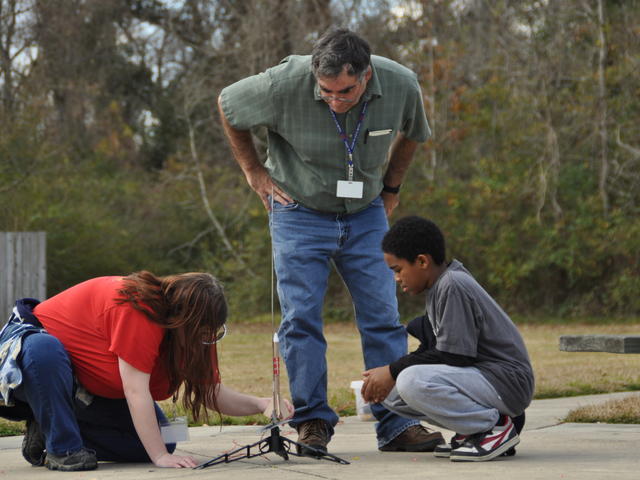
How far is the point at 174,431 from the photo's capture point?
15.1 ft

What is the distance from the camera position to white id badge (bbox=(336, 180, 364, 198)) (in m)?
4.82

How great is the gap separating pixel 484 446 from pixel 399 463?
35cm

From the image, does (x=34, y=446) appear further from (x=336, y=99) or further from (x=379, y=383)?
(x=336, y=99)

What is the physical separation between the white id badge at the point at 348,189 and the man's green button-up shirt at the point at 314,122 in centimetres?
5

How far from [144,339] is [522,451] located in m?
1.71

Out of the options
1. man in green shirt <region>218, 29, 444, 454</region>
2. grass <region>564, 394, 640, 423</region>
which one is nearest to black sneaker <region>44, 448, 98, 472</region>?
man in green shirt <region>218, 29, 444, 454</region>

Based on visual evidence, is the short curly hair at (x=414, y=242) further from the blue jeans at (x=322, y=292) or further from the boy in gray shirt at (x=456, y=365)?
the blue jeans at (x=322, y=292)

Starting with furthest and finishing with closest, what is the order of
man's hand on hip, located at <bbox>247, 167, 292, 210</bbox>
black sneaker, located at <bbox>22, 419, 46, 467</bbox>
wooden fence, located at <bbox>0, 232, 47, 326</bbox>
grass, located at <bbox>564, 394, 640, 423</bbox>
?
wooden fence, located at <bbox>0, 232, 47, 326</bbox> < grass, located at <bbox>564, 394, 640, 423</bbox> < man's hand on hip, located at <bbox>247, 167, 292, 210</bbox> < black sneaker, located at <bbox>22, 419, 46, 467</bbox>

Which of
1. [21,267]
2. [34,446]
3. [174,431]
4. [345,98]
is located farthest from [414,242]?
[21,267]

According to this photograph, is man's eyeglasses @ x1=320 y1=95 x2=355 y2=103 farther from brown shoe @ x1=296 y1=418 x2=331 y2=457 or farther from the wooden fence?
the wooden fence

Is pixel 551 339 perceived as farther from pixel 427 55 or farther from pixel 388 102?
pixel 388 102

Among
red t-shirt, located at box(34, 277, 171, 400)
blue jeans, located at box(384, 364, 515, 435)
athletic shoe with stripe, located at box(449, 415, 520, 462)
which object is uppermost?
red t-shirt, located at box(34, 277, 171, 400)

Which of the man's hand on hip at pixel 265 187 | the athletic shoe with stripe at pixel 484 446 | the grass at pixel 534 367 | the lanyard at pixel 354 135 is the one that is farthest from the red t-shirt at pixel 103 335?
the grass at pixel 534 367

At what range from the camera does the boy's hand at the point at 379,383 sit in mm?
4457
